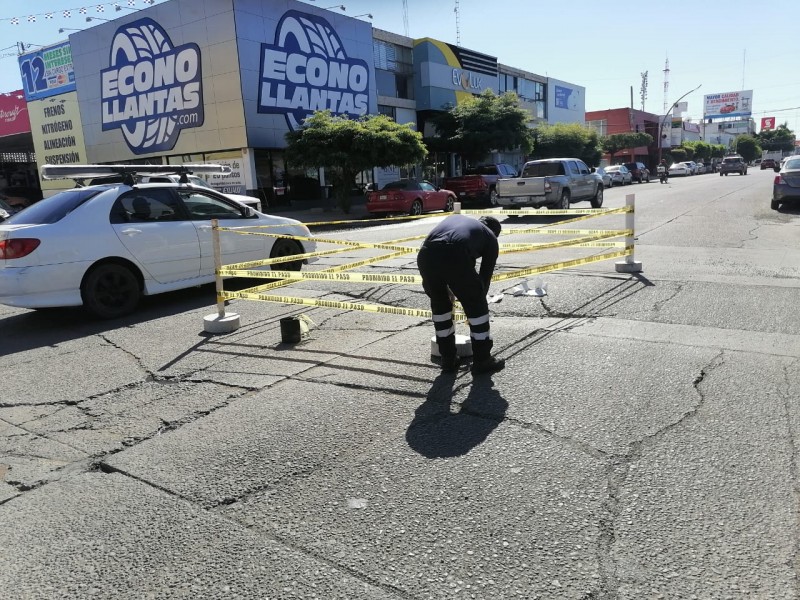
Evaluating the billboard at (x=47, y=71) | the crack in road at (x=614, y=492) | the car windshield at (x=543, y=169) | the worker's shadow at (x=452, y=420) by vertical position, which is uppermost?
the billboard at (x=47, y=71)

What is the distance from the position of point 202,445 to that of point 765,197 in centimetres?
2520

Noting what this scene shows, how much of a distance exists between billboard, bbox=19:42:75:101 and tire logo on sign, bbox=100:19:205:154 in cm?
361

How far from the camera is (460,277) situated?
4.62 metres

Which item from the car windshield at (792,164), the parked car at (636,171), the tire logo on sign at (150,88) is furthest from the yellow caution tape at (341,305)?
the parked car at (636,171)

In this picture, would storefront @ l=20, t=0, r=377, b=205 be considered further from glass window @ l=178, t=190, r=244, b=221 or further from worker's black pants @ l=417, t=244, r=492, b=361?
worker's black pants @ l=417, t=244, r=492, b=361

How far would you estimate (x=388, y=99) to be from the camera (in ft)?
111

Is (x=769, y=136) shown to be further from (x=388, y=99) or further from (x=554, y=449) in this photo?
(x=554, y=449)

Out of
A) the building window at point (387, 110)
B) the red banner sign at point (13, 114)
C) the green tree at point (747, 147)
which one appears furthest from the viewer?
Result: the green tree at point (747, 147)

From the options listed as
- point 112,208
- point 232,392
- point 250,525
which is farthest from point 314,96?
point 250,525

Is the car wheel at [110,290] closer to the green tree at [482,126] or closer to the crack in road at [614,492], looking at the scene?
the crack in road at [614,492]

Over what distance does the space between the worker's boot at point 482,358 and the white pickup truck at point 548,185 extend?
1446 cm

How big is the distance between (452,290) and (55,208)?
5.16m

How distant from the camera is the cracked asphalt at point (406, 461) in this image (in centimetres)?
258

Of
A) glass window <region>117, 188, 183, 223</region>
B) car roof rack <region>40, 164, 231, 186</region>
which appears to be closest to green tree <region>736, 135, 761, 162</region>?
car roof rack <region>40, 164, 231, 186</region>
